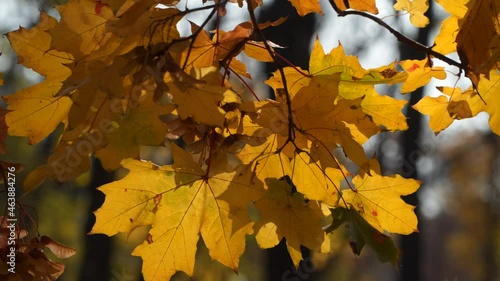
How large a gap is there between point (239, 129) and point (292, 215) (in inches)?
5.8

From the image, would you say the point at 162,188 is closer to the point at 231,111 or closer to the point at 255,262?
the point at 231,111

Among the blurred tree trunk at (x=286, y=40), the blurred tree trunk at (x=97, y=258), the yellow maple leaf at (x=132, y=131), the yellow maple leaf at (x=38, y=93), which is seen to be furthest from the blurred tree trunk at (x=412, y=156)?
the yellow maple leaf at (x=132, y=131)

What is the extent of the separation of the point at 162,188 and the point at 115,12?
275 millimetres

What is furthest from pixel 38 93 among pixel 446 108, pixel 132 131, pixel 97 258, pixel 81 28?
pixel 97 258

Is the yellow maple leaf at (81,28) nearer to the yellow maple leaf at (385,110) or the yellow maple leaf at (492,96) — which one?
the yellow maple leaf at (385,110)

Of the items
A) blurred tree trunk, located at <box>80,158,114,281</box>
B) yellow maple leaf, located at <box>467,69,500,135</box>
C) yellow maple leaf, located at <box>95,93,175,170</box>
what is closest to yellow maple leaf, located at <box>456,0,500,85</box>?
yellow maple leaf, located at <box>467,69,500,135</box>

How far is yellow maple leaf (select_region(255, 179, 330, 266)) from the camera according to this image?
876 millimetres

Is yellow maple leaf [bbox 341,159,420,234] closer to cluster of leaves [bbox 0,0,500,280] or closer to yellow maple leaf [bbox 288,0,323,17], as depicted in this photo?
cluster of leaves [bbox 0,0,500,280]

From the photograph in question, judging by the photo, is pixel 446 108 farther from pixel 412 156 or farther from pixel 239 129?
pixel 412 156

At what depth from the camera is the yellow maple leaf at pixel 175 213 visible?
89 centimetres

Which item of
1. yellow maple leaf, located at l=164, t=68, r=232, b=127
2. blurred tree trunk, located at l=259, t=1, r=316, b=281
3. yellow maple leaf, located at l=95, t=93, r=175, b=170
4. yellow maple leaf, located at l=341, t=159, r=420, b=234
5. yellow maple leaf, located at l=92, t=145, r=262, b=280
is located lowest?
blurred tree trunk, located at l=259, t=1, r=316, b=281

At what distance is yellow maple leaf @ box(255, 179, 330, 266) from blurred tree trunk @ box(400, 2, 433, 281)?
5.12 meters

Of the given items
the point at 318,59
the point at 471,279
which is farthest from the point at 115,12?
the point at 471,279

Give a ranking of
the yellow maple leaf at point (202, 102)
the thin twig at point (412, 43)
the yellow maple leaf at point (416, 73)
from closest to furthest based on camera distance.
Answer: the yellow maple leaf at point (202, 102) → the thin twig at point (412, 43) → the yellow maple leaf at point (416, 73)
